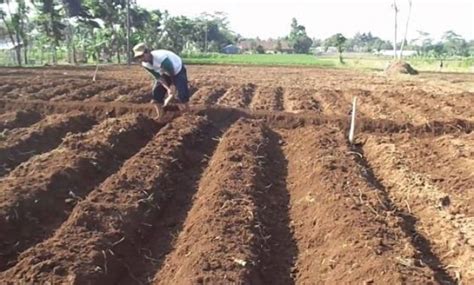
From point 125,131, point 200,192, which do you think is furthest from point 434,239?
point 125,131

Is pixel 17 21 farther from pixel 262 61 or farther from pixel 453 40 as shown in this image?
pixel 453 40

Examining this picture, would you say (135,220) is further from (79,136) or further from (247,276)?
(79,136)

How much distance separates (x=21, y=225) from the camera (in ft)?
19.0

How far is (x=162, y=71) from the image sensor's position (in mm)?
10570

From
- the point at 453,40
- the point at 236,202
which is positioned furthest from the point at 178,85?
the point at 453,40

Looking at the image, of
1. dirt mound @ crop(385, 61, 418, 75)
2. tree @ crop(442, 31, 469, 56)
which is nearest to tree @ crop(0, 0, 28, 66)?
dirt mound @ crop(385, 61, 418, 75)

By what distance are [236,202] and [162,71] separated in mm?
4814

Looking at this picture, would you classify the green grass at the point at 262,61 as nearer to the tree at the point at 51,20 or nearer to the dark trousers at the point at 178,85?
the tree at the point at 51,20

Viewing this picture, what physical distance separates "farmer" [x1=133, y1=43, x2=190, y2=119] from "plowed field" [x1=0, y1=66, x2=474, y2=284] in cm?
49

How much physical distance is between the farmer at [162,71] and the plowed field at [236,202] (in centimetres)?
49

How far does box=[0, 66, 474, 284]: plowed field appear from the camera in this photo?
5.01 metres

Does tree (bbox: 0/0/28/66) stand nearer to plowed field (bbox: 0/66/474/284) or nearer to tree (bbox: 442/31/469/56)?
plowed field (bbox: 0/66/474/284)

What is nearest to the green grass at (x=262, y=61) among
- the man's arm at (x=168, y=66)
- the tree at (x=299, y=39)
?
the tree at (x=299, y=39)

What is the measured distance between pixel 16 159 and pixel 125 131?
2003mm
